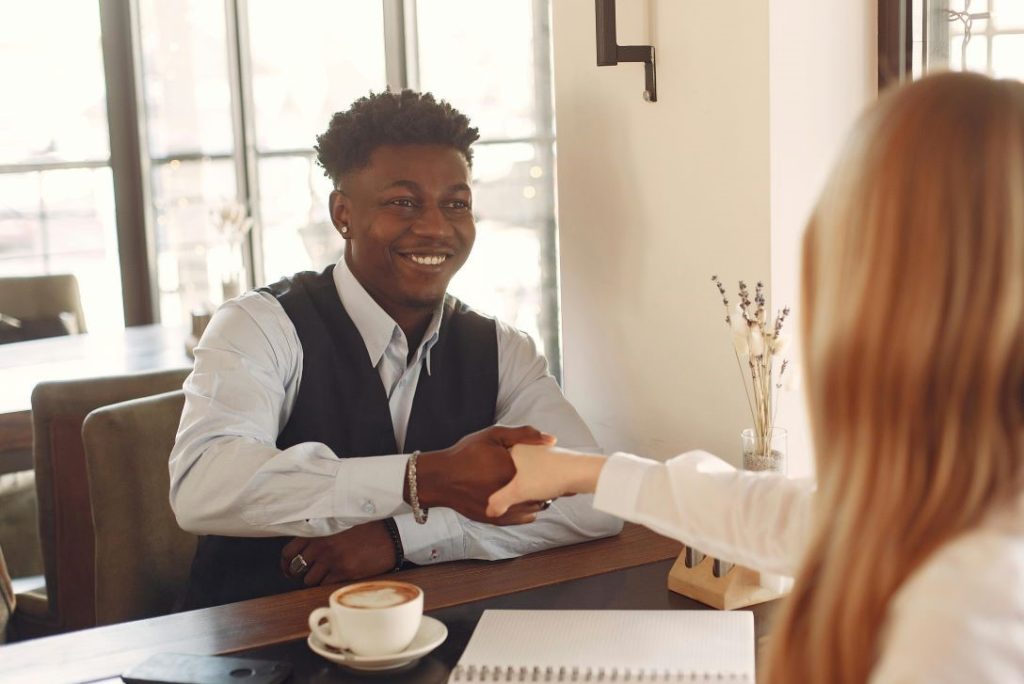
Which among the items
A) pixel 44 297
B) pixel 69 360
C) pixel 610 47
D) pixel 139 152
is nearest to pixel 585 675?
pixel 610 47

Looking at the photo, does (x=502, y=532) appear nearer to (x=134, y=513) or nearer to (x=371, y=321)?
(x=371, y=321)

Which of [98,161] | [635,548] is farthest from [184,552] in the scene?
[98,161]

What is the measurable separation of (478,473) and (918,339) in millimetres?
813

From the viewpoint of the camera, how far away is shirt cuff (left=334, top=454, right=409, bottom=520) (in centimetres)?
151

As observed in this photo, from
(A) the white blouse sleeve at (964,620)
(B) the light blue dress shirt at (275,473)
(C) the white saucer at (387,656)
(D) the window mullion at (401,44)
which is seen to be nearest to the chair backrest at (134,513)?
(B) the light blue dress shirt at (275,473)

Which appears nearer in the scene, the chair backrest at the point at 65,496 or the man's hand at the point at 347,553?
the man's hand at the point at 347,553

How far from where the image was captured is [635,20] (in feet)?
6.00

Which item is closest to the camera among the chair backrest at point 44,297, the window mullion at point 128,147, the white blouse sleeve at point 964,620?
the white blouse sleeve at point 964,620

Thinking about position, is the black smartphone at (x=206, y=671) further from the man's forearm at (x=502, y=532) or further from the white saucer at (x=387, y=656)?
the man's forearm at (x=502, y=532)

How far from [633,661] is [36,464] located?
1.37m

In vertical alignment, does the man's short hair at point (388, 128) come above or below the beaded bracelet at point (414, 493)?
above

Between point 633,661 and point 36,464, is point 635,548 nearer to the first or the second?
point 633,661

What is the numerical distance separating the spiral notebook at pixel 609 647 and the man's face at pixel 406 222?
0.75 meters

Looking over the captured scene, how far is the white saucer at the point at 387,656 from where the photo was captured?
1157 millimetres
